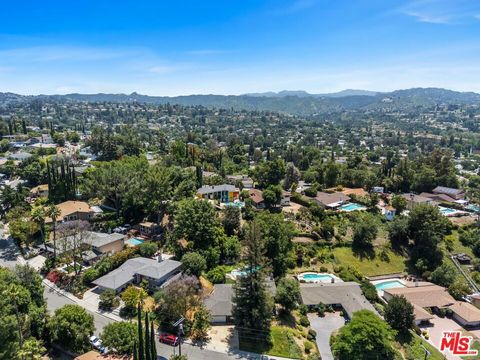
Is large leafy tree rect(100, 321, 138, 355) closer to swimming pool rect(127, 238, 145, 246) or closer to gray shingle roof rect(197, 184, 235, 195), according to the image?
swimming pool rect(127, 238, 145, 246)

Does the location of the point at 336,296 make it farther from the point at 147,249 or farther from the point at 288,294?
the point at 147,249

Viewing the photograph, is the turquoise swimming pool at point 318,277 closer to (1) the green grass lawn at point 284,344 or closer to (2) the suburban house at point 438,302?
(2) the suburban house at point 438,302

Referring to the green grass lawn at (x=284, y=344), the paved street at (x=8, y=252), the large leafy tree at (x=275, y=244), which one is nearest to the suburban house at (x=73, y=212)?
the paved street at (x=8, y=252)

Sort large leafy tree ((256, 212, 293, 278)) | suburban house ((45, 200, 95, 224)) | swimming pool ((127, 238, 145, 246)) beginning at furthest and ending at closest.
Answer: suburban house ((45, 200, 95, 224))
swimming pool ((127, 238, 145, 246))
large leafy tree ((256, 212, 293, 278))

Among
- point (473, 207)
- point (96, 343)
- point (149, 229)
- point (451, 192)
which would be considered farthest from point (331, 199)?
point (96, 343)

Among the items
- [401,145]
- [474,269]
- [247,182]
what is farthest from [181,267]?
[401,145]

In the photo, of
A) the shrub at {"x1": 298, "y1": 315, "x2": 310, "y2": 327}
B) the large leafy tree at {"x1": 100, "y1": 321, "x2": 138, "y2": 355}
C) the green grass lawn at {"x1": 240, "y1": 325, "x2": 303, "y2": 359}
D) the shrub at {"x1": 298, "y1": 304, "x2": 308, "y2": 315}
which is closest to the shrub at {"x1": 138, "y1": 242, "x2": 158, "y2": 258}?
the large leafy tree at {"x1": 100, "y1": 321, "x2": 138, "y2": 355}
